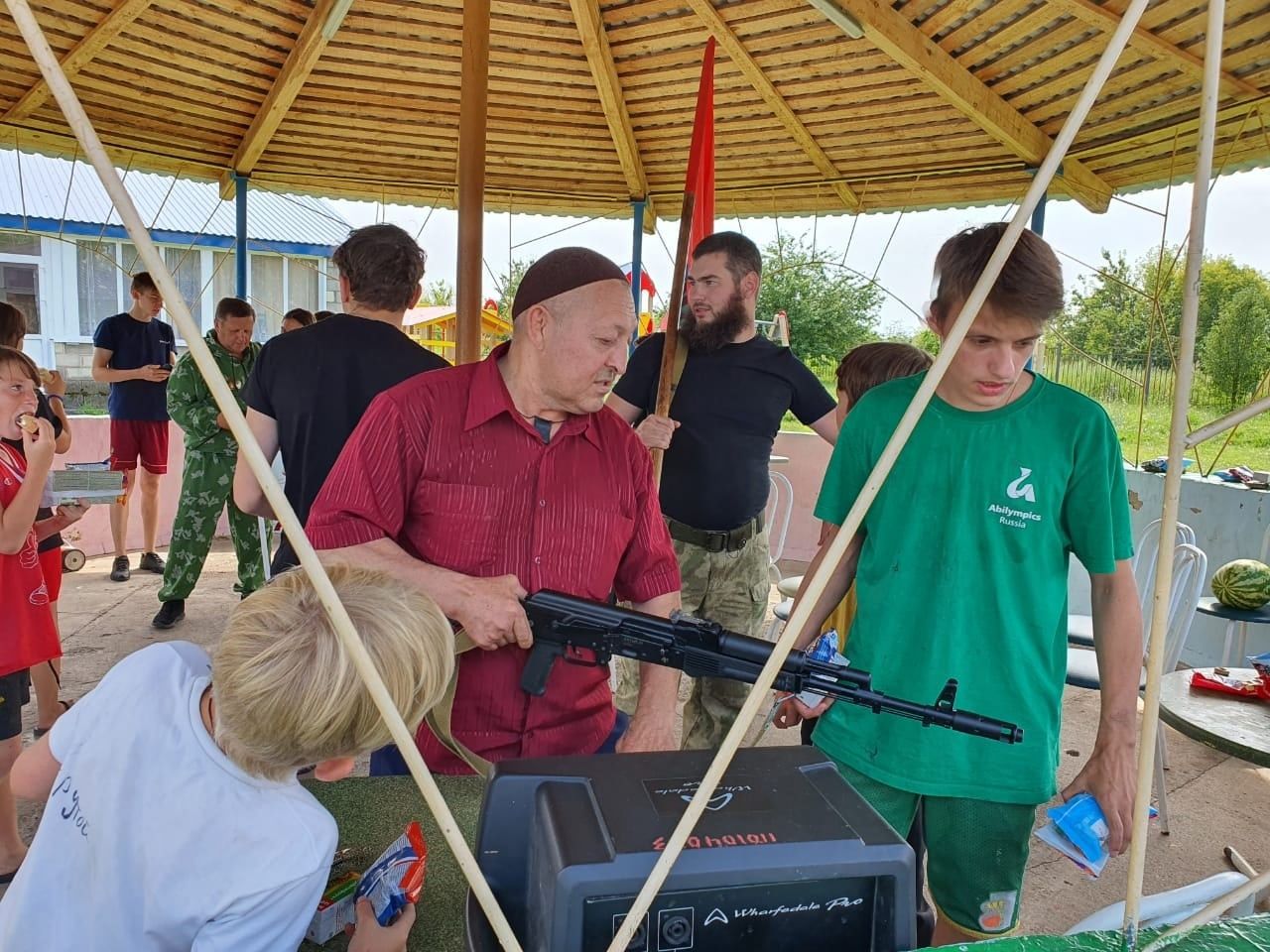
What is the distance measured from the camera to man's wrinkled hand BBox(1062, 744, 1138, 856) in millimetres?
1475

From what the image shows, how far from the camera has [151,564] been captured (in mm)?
6301

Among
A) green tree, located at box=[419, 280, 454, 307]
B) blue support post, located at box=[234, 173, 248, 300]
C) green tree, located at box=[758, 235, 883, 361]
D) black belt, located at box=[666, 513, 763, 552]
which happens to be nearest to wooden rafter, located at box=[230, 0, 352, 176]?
blue support post, located at box=[234, 173, 248, 300]

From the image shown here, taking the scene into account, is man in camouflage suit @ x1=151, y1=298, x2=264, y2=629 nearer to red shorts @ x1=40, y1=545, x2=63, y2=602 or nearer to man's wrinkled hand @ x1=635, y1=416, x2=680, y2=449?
red shorts @ x1=40, y1=545, x2=63, y2=602

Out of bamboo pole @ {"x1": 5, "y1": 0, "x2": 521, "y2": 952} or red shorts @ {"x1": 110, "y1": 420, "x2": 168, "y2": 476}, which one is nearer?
bamboo pole @ {"x1": 5, "y1": 0, "x2": 521, "y2": 952}

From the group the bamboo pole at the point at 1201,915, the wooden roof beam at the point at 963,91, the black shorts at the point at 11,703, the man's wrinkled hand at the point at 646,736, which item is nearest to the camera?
the bamboo pole at the point at 1201,915

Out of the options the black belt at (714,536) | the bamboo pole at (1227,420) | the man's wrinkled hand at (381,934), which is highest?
the bamboo pole at (1227,420)

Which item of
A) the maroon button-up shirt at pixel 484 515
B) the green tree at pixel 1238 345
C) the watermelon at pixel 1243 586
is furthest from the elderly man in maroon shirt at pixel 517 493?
the green tree at pixel 1238 345

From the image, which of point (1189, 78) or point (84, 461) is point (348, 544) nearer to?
point (1189, 78)

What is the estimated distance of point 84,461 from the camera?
7000 mm

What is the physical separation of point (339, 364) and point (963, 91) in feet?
10.5

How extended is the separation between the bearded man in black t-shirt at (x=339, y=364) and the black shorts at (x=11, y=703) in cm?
83

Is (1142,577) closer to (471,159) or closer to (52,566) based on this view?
(471,159)

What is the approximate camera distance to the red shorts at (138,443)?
6148mm

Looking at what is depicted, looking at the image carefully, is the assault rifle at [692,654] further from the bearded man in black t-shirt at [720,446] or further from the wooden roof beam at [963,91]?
the wooden roof beam at [963,91]
